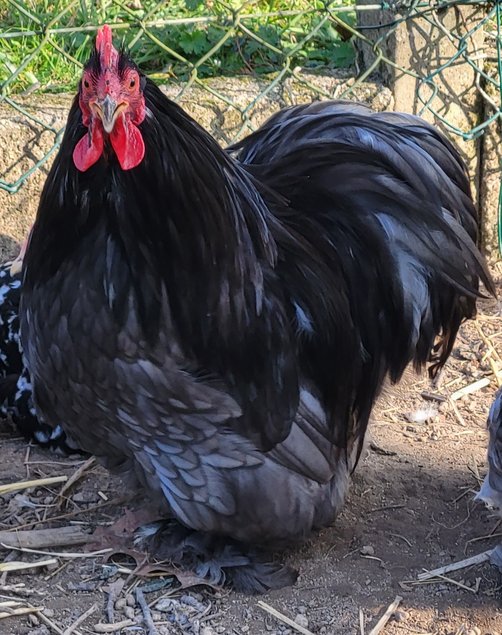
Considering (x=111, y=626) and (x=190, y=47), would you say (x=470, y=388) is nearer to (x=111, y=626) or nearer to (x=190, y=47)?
(x=111, y=626)

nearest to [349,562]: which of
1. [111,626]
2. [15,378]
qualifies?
[111,626]

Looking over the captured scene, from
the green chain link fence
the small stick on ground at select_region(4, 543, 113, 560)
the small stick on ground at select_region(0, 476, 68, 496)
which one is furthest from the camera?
the green chain link fence

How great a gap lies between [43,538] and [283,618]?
2.75 ft

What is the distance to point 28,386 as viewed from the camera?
354cm

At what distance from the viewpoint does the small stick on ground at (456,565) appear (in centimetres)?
287

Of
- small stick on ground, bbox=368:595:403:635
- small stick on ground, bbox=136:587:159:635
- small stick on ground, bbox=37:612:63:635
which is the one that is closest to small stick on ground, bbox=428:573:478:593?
small stick on ground, bbox=368:595:403:635

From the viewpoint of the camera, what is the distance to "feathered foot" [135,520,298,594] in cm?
290

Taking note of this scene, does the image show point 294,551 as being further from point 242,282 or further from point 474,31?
point 474,31

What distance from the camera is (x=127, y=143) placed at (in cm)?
225

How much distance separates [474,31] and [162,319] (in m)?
2.56

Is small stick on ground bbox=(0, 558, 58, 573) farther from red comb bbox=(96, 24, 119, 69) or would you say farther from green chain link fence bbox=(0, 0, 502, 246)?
green chain link fence bbox=(0, 0, 502, 246)

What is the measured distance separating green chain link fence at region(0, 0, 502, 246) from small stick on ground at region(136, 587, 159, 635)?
1.90 m

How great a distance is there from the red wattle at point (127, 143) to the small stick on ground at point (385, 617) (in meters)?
1.49

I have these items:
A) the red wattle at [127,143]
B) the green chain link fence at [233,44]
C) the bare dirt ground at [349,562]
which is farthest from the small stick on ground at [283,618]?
the green chain link fence at [233,44]
